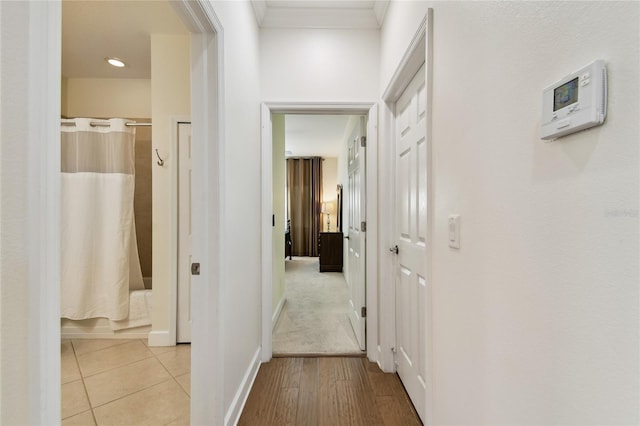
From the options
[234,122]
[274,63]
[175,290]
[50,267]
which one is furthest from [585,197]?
[175,290]

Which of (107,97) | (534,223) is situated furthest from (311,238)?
(534,223)

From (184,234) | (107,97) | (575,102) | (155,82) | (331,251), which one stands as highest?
(107,97)

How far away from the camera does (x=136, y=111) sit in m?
3.05

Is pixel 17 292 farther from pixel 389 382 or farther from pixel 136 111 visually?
pixel 136 111

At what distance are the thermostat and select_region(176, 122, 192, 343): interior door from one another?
2.44 m

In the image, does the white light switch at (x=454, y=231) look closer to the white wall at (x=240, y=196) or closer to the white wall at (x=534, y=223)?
the white wall at (x=534, y=223)

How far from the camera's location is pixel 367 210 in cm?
222

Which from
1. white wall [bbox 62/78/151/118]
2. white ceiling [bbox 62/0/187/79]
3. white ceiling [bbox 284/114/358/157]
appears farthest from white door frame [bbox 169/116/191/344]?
white ceiling [bbox 284/114/358/157]

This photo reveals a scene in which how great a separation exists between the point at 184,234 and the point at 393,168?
6.02 ft

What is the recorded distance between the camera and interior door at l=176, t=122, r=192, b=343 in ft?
7.89

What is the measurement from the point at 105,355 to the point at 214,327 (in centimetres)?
175

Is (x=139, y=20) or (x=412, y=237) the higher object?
(x=139, y=20)

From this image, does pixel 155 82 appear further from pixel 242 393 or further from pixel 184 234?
pixel 242 393

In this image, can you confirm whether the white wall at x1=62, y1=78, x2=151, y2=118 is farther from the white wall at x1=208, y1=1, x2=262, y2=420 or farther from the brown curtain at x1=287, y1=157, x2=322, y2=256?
the brown curtain at x1=287, y1=157, x2=322, y2=256
